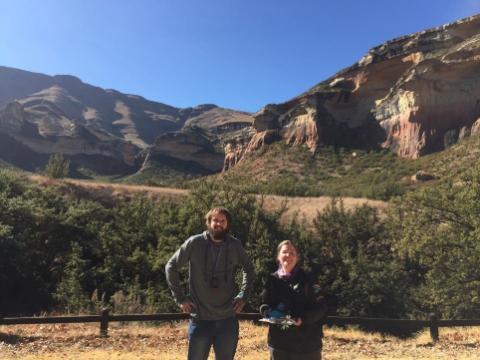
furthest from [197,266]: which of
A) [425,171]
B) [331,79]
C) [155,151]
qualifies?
[155,151]

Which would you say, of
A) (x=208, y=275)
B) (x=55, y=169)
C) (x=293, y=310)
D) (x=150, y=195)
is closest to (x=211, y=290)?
(x=208, y=275)

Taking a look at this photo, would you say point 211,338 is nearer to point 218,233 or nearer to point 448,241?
point 218,233

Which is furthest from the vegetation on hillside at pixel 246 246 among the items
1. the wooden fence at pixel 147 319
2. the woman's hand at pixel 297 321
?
the woman's hand at pixel 297 321

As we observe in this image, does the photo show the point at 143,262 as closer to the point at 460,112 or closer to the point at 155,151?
the point at 460,112

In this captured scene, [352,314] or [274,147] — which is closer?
[352,314]

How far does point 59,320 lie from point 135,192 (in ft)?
75.2

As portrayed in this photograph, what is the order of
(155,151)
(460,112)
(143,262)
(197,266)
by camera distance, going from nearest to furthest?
(197,266)
(143,262)
(460,112)
(155,151)

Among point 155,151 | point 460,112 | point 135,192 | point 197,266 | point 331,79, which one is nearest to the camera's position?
point 197,266

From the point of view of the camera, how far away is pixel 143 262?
18844 millimetres

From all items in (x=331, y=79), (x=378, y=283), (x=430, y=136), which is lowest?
(x=378, y=283)

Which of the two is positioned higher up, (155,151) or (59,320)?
(155,151)

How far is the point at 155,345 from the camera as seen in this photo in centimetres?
895

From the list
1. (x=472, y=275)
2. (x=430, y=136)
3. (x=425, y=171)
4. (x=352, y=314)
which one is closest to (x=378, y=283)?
(x=352, y=314)

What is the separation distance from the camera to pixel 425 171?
4953 cm
